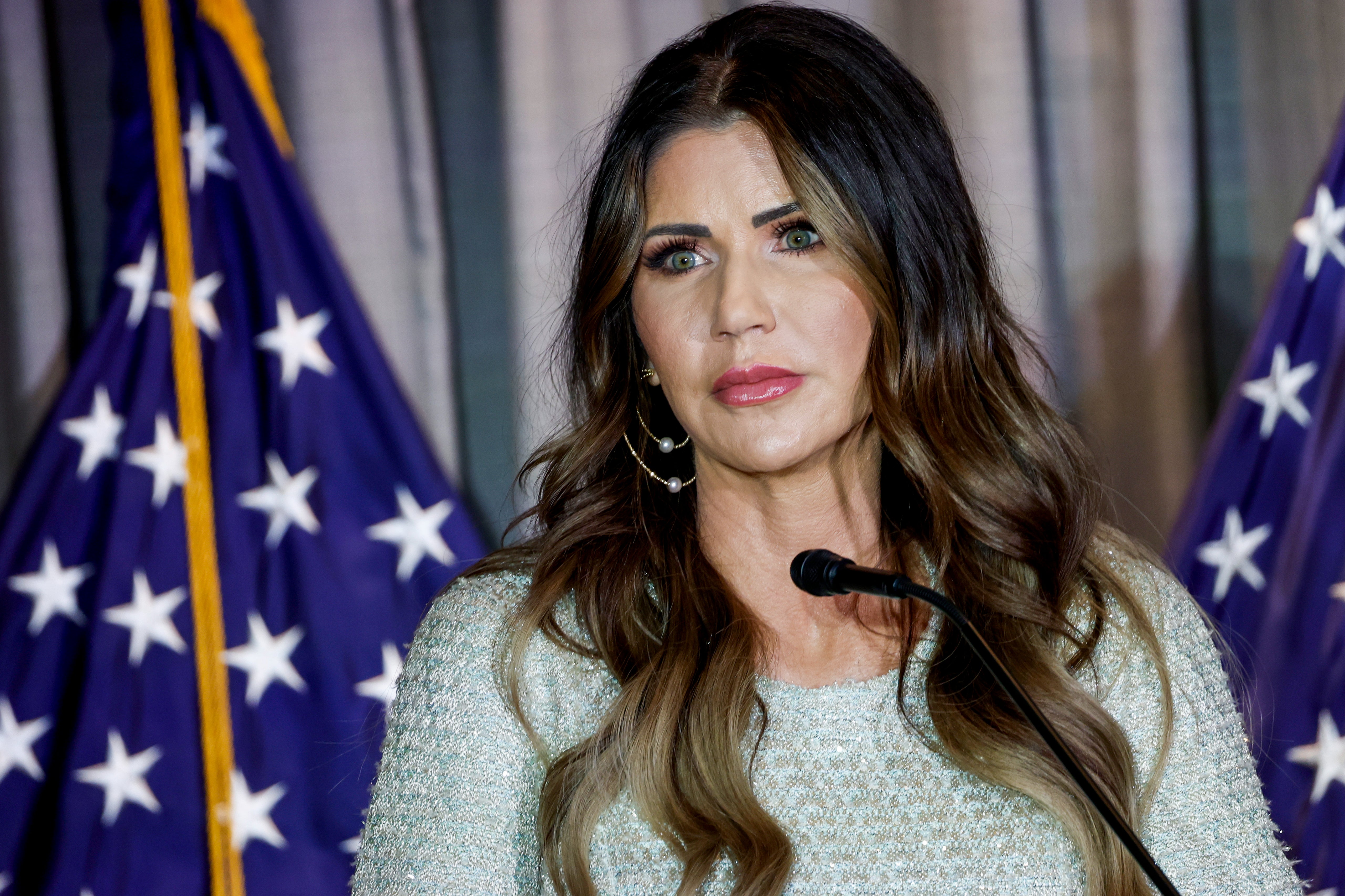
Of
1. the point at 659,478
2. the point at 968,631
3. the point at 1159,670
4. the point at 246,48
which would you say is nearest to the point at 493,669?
the point at 659,478

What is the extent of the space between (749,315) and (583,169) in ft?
3.68

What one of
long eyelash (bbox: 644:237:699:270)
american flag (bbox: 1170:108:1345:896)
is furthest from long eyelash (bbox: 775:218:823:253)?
american flag (bbox: 1170:108:1345:896)

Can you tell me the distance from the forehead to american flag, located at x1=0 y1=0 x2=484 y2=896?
3.14ft

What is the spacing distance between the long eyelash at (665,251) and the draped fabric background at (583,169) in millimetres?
856

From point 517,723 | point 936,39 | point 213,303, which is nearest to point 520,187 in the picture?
point 213,303

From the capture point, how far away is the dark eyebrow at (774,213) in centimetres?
165

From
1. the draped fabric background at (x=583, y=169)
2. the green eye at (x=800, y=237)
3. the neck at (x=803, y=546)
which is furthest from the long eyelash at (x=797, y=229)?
the draped fabric background at (x=583, y=169)

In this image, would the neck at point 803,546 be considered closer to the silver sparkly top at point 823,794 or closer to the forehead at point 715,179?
the silver sparkly top at point 823,794

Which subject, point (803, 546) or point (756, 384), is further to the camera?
point (803, 546)

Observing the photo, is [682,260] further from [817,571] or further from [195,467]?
[195,467]

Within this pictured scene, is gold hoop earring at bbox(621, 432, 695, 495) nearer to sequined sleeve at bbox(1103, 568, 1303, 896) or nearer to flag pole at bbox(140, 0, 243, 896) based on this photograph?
sequined sleeve at bbox(1103, 568, 1303, 896)

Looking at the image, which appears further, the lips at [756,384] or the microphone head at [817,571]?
the lips at [756,384]

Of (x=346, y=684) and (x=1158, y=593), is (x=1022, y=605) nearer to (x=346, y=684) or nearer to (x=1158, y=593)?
(x=1158, y=593)

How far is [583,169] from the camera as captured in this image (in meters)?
2.64
